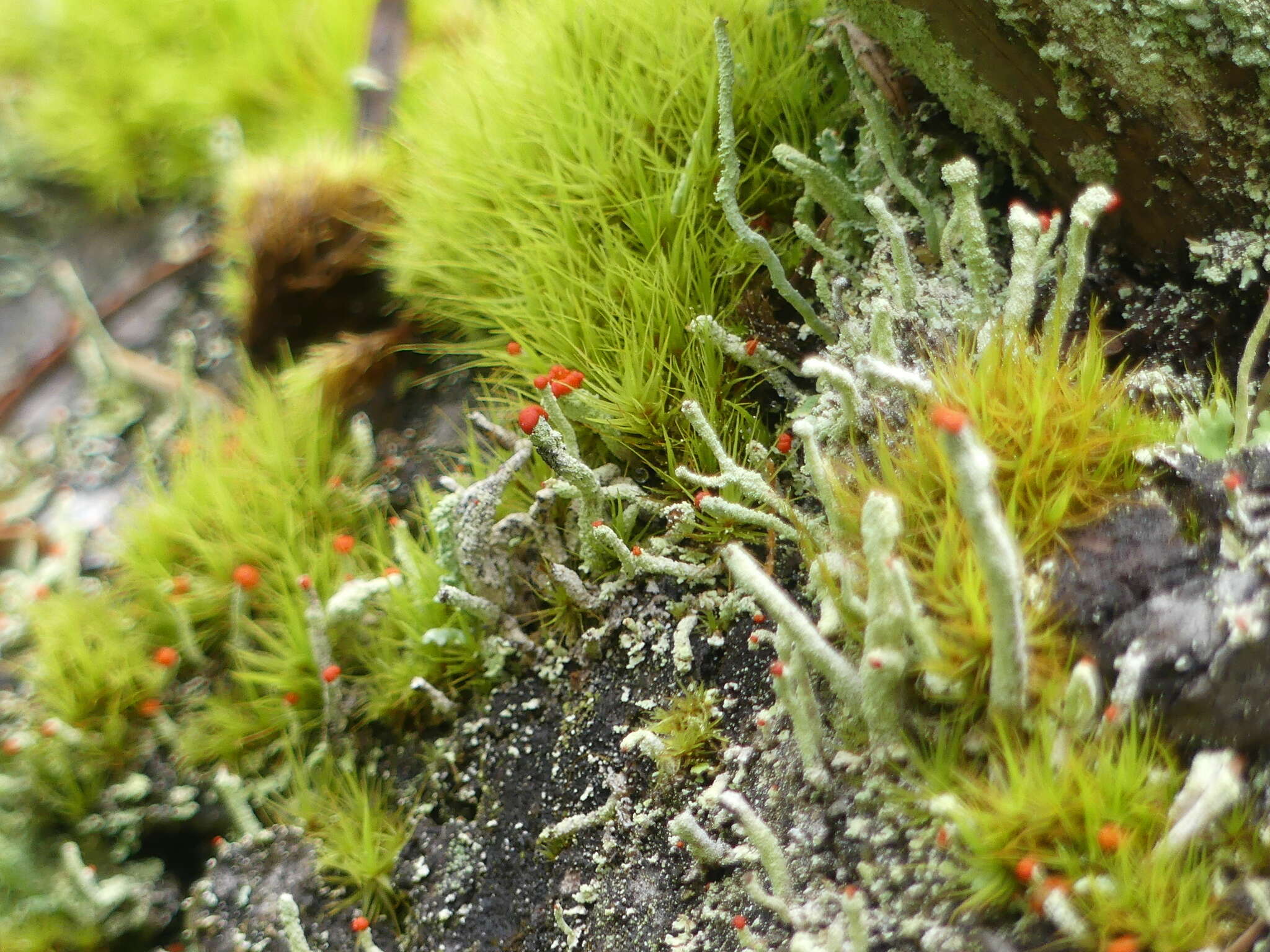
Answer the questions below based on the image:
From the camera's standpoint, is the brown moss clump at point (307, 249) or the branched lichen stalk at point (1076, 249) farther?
the brown moss clump at point (307, 249)

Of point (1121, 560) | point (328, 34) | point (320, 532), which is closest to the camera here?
point (1121, 560)

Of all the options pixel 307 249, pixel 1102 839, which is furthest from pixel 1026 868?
pixel 307 249

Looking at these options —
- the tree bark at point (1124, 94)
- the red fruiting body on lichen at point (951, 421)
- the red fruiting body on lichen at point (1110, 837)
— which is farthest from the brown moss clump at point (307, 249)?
the red fruiting body on lichen at point (1110, 837)

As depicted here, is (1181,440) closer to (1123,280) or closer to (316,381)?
(1123,280)

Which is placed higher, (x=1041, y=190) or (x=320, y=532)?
(x=1041, y=190)

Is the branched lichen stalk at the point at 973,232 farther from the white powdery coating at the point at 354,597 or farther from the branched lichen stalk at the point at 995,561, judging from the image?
the white powdery coating at the point at 354,597

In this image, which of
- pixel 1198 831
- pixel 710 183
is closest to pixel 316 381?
pixel 710 183

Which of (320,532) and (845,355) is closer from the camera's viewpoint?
(845,355)

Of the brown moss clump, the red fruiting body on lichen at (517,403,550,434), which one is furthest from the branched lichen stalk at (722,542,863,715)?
the brown moss clump
